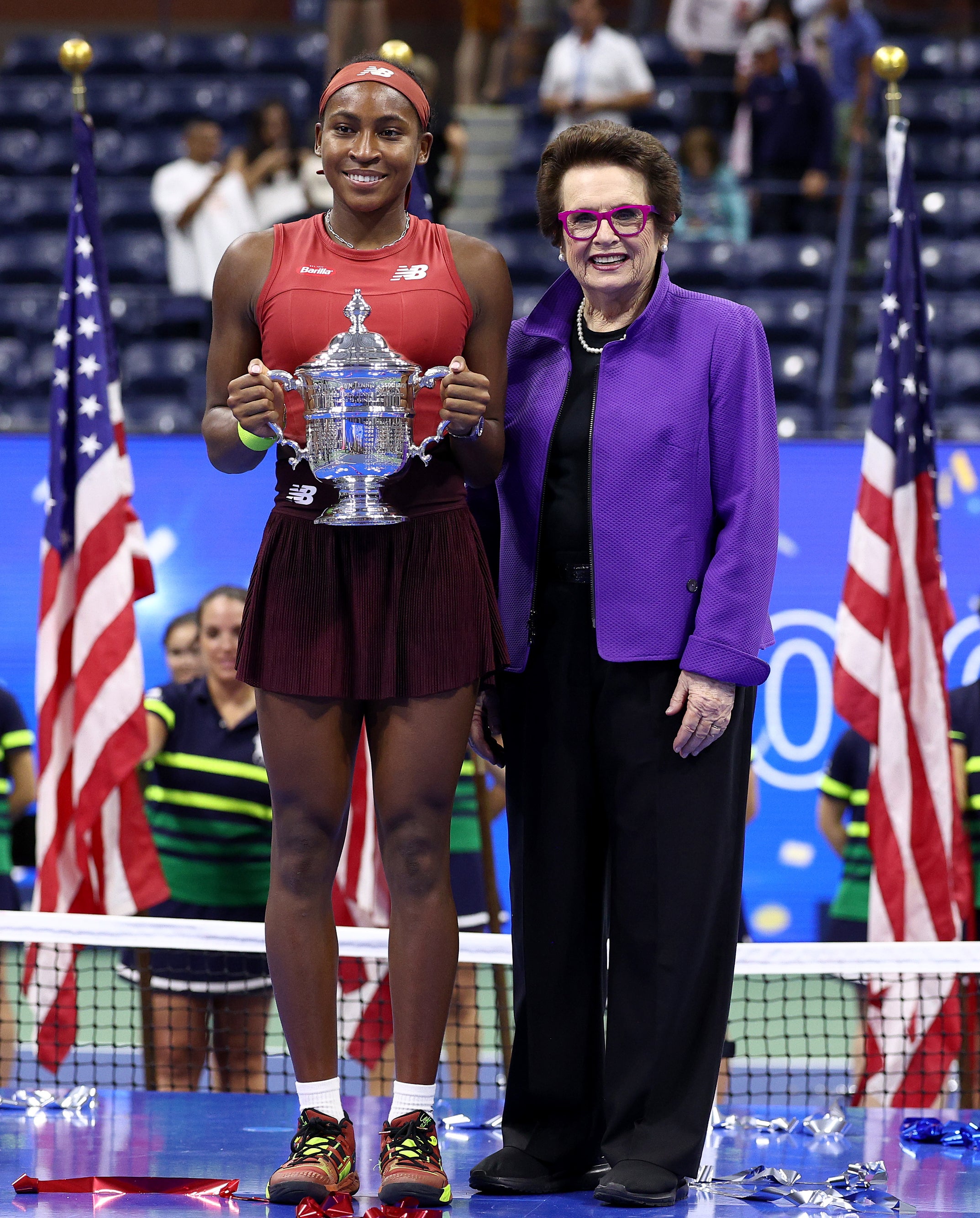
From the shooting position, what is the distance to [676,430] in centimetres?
305

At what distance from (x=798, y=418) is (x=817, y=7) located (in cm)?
435

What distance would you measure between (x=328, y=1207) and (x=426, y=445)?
134 cm

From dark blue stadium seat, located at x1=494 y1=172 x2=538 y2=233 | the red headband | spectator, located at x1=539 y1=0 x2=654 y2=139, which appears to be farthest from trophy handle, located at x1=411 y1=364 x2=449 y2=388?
spectator, located at x1=539 y1=0 x2=654 y2=139

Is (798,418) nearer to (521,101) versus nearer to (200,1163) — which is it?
(521,101)

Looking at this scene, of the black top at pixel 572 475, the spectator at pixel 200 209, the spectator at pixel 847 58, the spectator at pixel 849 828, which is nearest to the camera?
the black top at pixel 572 475

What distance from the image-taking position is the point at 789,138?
31.1ft

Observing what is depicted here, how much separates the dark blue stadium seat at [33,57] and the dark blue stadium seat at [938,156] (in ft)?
19.7

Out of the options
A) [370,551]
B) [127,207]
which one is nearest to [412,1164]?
[370,551]

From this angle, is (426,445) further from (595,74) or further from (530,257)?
(595,74)

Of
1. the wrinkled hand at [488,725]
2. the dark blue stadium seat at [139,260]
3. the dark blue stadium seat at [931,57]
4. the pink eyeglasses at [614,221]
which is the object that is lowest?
the wrinkled hand at [488,725]

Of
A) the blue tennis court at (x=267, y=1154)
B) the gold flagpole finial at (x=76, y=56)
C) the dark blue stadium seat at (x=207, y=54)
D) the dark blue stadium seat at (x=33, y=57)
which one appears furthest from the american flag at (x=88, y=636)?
the dark blue stadium seat at (x=33, y=57)

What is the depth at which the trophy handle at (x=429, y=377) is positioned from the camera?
279 centimetres

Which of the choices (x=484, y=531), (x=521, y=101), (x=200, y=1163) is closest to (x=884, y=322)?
(x=484, y=531)

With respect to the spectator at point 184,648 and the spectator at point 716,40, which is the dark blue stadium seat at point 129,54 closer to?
the spectator at point 716,40
